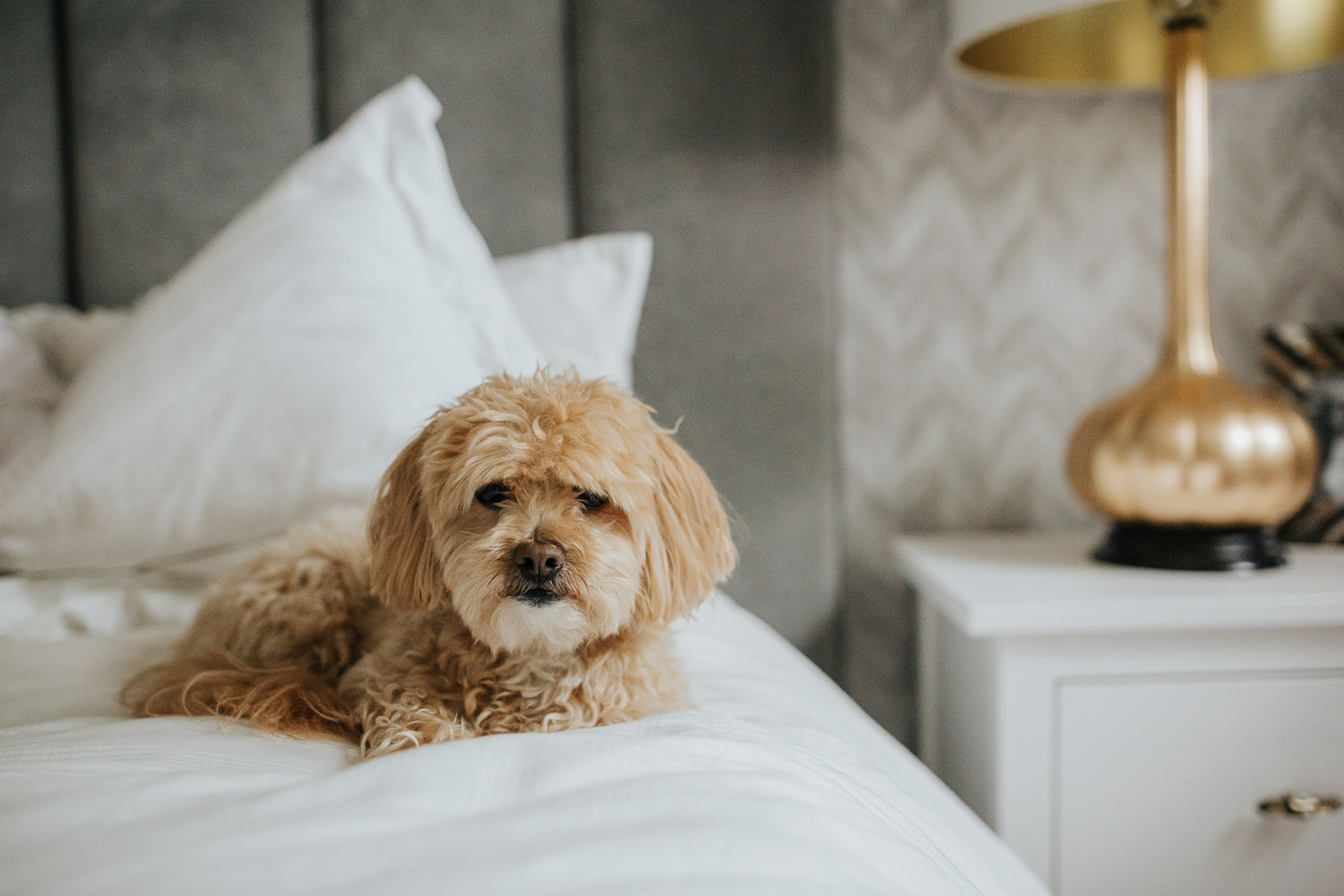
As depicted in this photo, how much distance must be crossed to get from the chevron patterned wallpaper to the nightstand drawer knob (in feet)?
1.89

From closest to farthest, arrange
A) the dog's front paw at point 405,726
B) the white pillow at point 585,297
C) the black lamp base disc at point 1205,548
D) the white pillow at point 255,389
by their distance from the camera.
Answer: the dog's front paw at point 405,726 → the white pillow at point 255,389 → the black lamp base disc at point 1205,548 → the white pillow at point 585,297

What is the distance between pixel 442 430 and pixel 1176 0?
3.53 feet

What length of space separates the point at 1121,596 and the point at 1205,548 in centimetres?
19

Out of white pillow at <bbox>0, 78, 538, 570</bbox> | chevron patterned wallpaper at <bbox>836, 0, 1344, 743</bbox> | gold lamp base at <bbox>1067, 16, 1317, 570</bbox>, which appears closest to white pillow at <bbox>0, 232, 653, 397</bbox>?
white pillow at <bbox>0, 78, 538, 570</bbox>

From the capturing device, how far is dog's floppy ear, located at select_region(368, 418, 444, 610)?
63 centimetres

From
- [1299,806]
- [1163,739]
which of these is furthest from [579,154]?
[1299,806]

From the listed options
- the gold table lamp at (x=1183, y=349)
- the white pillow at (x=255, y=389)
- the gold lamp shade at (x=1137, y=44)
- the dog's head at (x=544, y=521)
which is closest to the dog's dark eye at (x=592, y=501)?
the dog's head at (x=544, y=521)

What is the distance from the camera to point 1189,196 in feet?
3.43

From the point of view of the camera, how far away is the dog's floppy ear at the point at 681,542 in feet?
2.06

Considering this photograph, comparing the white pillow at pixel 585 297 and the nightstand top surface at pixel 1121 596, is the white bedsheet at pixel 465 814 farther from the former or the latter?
the white pillow at pixel 585 297

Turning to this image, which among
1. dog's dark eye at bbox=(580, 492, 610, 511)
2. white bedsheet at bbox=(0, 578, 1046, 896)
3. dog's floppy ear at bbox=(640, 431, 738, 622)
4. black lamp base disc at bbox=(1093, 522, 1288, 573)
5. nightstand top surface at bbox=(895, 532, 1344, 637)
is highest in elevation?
dog's dark eye at bbox=(580, 492, 610, 511)

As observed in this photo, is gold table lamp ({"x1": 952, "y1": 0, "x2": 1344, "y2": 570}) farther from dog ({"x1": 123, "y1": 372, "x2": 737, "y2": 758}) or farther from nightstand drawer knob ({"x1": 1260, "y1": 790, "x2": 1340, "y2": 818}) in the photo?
dog ({"x1": 123, "y1": 372, "x2": 737, "y2": 758})

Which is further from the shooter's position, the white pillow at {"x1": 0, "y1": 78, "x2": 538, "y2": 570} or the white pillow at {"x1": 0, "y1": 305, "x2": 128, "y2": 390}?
the white pillow at {"x1": 0, "y1": 305, "x2": 128, "y2": 390}

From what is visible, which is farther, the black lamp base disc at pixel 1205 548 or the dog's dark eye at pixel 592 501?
the black lamp base disc at pixel 1205 548
